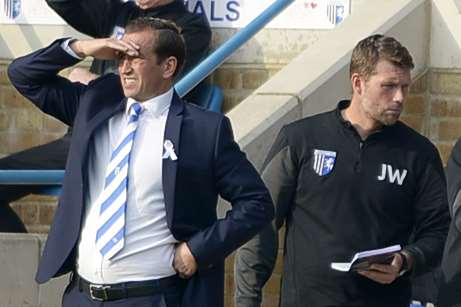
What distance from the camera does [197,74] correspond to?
759cm

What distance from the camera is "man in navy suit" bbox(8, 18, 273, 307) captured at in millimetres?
4941

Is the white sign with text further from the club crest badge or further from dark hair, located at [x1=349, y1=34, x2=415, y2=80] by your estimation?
the club crest badge

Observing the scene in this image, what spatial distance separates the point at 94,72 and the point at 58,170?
0.87 metres

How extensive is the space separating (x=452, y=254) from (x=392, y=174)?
39 centimetres

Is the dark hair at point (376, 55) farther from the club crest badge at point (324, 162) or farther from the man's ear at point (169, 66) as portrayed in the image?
the man's ear at point (169, 66)

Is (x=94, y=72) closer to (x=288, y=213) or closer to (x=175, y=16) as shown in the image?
(x=175, y=16)

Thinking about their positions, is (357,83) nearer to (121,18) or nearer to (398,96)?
(398,96)

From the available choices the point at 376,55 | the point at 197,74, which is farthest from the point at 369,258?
the point at 197,74

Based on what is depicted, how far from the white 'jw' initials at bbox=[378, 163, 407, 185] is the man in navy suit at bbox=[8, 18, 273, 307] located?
2.09 feet

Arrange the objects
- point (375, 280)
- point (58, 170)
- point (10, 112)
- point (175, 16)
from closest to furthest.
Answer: point (375, 280), point (58, 170), point (175, 16), point (10, 112)

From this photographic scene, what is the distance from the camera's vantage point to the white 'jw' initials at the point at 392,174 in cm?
552

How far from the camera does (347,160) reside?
5547mm

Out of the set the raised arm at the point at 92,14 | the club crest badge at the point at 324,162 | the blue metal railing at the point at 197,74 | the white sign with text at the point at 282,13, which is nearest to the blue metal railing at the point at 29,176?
the blue metal railing at the point at 197,74

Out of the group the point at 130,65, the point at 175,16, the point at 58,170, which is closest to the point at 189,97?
the point at 175,16
